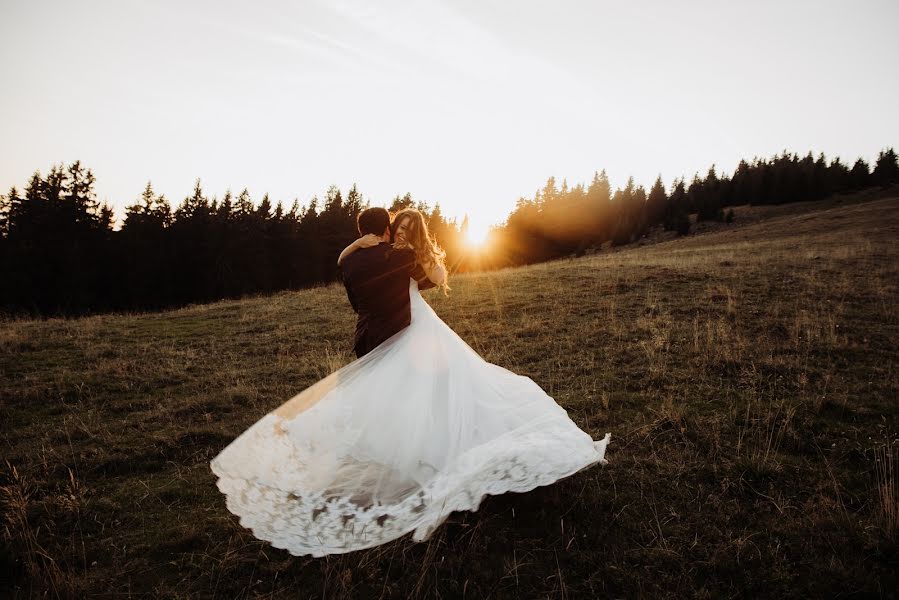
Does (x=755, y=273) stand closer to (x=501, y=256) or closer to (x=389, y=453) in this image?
(x=389, y=453)

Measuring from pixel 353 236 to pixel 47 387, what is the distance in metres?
49.0

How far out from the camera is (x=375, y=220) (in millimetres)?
4656

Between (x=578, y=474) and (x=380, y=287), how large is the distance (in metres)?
2.85

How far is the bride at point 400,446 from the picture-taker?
3.52 metres

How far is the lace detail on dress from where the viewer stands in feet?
11.1

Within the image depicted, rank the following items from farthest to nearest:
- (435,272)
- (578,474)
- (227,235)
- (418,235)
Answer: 1. (227,235)
2. (435,272)
3. (418,235)
4. (578,474)

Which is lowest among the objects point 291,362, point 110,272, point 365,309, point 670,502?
point 670,502

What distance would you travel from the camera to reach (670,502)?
406cm

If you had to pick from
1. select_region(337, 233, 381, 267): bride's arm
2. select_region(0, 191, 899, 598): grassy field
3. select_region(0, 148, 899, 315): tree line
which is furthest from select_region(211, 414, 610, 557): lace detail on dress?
select_region(0, 148, 899, 315): tree line

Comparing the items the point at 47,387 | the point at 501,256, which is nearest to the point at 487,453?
the point at 47,387

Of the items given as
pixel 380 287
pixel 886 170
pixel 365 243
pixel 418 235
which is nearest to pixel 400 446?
pixel 380 287

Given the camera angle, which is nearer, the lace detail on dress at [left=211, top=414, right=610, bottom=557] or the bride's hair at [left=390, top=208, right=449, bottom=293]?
the lace detail on dress at [left=211, top=414, right=610, bottom=557]

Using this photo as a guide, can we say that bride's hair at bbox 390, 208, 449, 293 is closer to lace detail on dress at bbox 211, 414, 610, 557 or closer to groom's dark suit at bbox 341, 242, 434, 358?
groom's dark suit at bbox 341, 242, 434, 358

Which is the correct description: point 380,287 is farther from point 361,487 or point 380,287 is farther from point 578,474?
point 578,474
